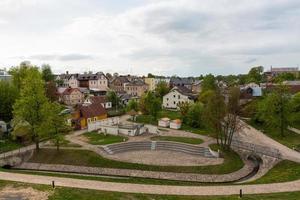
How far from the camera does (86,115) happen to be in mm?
48906

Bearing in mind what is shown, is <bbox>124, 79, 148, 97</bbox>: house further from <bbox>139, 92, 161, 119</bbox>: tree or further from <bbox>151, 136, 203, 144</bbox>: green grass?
<bbox>151, 136, 203, 144</bbox>: green grass

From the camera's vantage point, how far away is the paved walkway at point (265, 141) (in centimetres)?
2933

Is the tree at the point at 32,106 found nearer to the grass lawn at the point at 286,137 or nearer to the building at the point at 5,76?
the grass lawn at the point at 286,137

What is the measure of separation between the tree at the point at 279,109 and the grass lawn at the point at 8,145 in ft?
106

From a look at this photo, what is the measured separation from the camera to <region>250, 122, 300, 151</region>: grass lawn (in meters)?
34.8

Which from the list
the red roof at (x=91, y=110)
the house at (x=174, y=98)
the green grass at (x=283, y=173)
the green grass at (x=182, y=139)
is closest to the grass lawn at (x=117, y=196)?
the green grass at (x=283, y=173)

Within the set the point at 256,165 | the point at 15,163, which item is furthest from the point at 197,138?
the point at 15,163

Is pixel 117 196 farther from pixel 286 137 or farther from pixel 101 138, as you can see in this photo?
pixel 286 137

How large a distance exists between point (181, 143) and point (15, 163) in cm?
1861

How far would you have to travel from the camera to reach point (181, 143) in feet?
119

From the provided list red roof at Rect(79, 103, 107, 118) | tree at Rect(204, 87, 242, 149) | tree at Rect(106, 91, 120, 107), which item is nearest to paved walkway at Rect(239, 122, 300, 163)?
tree at Rect(204, 87, 242, 149)

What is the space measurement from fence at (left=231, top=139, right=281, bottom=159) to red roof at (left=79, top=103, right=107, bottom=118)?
78.7 ft

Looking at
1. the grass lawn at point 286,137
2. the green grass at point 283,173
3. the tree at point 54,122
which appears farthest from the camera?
the grass lawn at point 286,137

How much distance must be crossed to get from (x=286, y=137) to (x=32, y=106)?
31423mm
